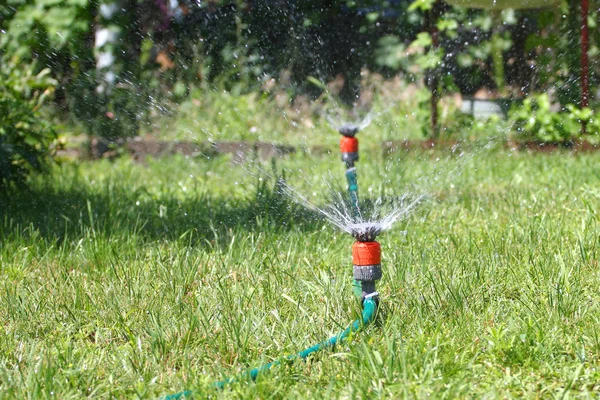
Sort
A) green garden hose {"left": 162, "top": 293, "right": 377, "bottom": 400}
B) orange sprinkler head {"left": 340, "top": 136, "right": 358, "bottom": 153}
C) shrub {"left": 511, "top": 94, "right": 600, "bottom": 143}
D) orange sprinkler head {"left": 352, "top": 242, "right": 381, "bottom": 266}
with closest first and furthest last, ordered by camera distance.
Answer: green garden hose {"left": 162, "top": 293, "right": 377, "bottom": 400}
orange sprinkler head {"left": 352, "top": 242, "right": 381, "bottom": 266}
orange sprinkler head {"left": 340, "top": 136, "right": 358, "bottom": 153}
shrub {"left": 511, "top": 94, "right": 600, "bottom": 143}

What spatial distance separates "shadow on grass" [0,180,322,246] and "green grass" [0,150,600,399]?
0.05 ft

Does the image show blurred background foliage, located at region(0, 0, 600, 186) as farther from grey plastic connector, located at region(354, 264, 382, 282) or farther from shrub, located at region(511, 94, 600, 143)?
grey plastic connector, located at region(354, 264, 382, 282)

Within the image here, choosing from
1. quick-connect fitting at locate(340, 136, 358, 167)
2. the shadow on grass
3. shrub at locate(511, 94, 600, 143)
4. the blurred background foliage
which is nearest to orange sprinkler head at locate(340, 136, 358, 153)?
quick-connect fitting at locate(340, 136, 358, 167)

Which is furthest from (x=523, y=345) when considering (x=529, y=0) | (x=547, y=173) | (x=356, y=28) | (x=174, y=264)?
(x=356, y=28)

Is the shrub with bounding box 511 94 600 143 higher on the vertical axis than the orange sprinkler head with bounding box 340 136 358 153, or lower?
higher

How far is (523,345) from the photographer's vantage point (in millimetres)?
1808


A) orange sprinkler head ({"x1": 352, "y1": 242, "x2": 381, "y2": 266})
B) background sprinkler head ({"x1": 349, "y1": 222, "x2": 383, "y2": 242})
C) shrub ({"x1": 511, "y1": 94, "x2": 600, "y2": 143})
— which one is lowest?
orange sprinkler head ({"x1": 352, "y1": 242, "x2": 381, "y2": 266})

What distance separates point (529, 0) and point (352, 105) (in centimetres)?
181

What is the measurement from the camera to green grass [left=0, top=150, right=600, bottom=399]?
1720mm

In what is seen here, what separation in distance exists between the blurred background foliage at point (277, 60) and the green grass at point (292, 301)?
7.62 feet

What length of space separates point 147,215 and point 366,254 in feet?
5.60

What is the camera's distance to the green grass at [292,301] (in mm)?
1720

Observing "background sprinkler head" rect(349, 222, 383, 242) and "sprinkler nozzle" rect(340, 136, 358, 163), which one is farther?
"sprinkler nozzle" rect(340, 136, 358, 163)

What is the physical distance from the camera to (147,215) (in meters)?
3.35
